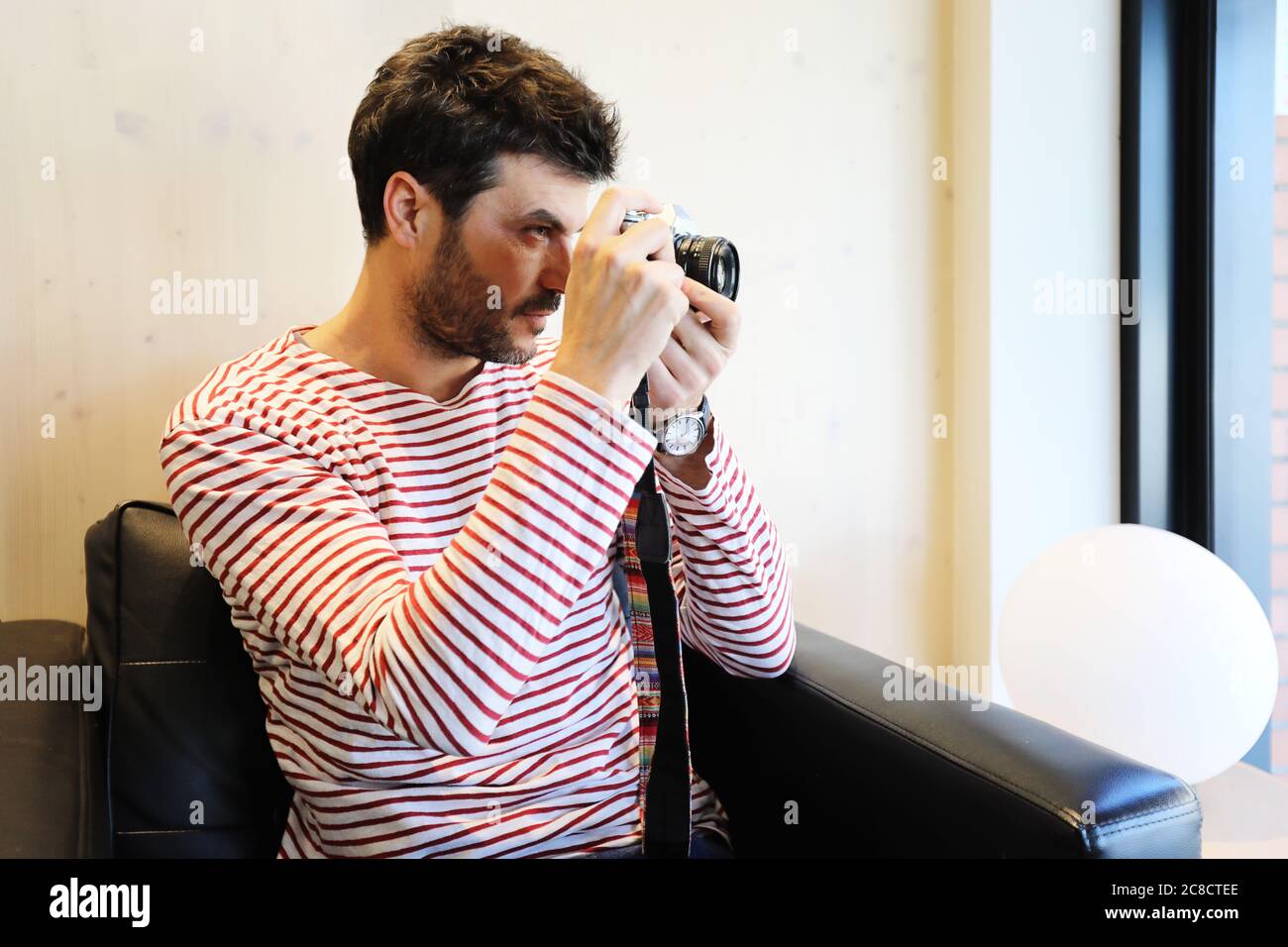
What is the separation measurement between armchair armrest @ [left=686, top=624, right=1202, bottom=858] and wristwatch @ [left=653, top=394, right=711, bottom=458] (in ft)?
0.90

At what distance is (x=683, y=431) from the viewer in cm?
93

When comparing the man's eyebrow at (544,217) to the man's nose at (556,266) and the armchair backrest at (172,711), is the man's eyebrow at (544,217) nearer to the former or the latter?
the man's nose at (556,266)

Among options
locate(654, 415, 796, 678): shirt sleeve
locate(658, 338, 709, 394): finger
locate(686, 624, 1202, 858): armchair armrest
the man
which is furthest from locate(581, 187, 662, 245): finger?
locate(686, 624, 1202, 858): armchair armrest

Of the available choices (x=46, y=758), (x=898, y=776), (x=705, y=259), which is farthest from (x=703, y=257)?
(x=46, y=758)

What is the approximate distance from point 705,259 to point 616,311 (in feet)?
0.44

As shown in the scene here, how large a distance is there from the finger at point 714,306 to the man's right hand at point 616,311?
62mm

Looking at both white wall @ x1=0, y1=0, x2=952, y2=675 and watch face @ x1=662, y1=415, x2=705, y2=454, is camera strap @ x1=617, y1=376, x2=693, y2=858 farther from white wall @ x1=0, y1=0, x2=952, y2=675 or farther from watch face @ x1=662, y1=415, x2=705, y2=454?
white wall @ x1=0, y1=0, x2=952, y2=675

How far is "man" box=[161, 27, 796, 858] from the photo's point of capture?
764mm

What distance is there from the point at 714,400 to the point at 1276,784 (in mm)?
920

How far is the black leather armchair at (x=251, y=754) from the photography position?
2.66ft

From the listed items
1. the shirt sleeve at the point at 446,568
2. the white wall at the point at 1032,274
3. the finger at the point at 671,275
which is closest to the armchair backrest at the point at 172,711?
the shirt sleeve at the point at 446,568

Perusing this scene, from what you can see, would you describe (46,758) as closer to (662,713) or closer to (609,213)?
(662,713)
